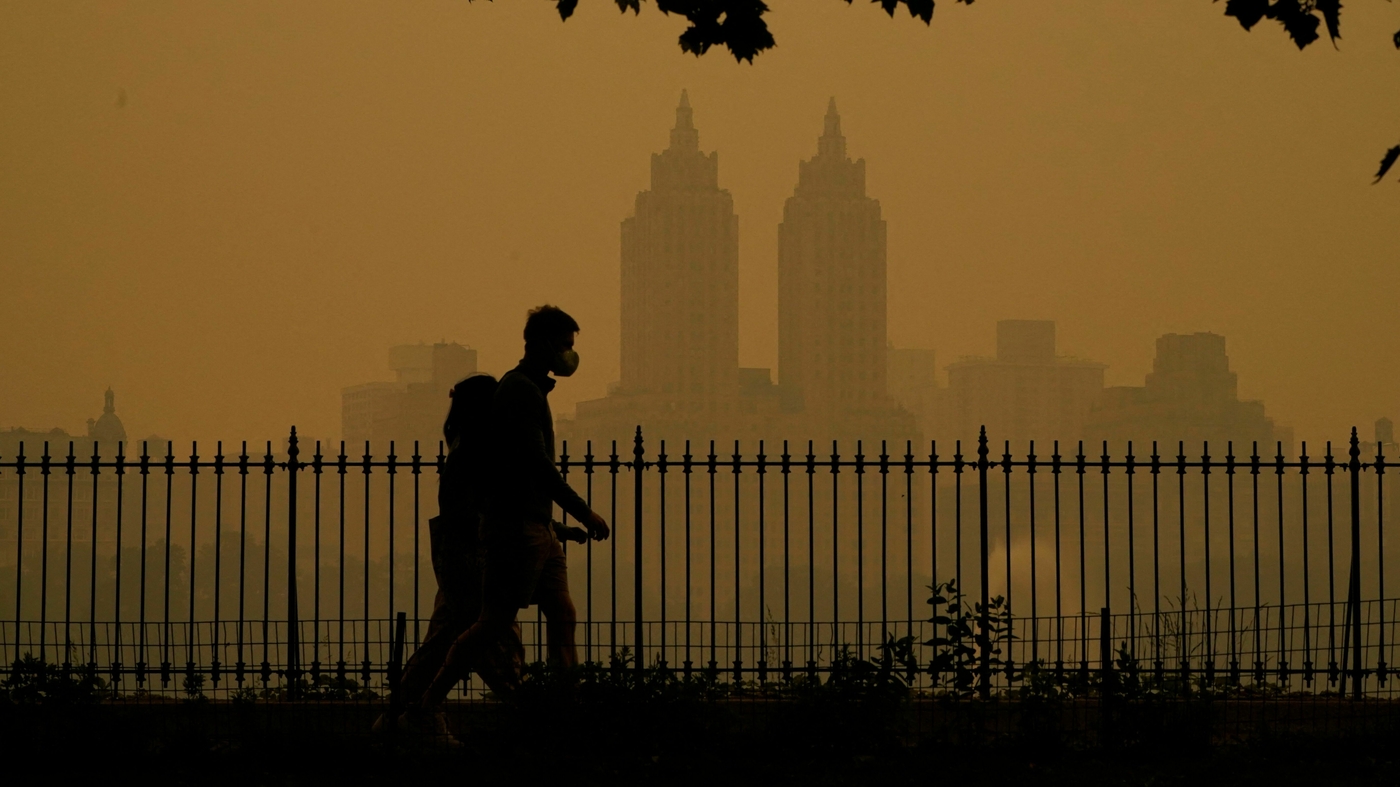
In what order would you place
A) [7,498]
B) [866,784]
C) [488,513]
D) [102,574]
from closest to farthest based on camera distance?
1. [866,784]
2. [488,513]
3. [7,498]
4. [102,574]

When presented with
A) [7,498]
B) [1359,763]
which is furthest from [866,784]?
[7,498]

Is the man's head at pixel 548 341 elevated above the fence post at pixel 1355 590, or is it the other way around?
the man's head at pixel 548 341

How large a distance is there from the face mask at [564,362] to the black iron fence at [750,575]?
Result: 1054 mm

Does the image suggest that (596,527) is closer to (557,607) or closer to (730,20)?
(557,607)

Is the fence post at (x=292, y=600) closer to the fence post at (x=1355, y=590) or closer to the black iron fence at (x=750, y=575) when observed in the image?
the black iron fence at (x=750, y=575)

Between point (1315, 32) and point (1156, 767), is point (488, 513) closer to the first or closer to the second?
point (1156, 767)

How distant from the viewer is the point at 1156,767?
796 cm

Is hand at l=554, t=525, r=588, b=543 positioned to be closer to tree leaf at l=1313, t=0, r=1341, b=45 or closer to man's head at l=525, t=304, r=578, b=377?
man's head at l=525, t=304, r=578, b=377

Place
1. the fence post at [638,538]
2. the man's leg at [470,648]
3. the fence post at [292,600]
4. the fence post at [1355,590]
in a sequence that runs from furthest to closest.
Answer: the fence post at [1355,590]
the fence post at [292,600]
the fence post at [638,538]
the man's leg at [470,648]

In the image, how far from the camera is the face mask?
27.5 feet

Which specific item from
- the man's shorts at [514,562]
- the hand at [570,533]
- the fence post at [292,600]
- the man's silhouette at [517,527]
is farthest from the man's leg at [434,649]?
the fence post at [292,600]

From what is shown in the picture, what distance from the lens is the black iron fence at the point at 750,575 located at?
959 centimetres

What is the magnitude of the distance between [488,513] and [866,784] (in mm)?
1986

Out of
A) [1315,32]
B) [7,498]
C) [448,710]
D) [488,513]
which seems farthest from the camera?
[7,498]
